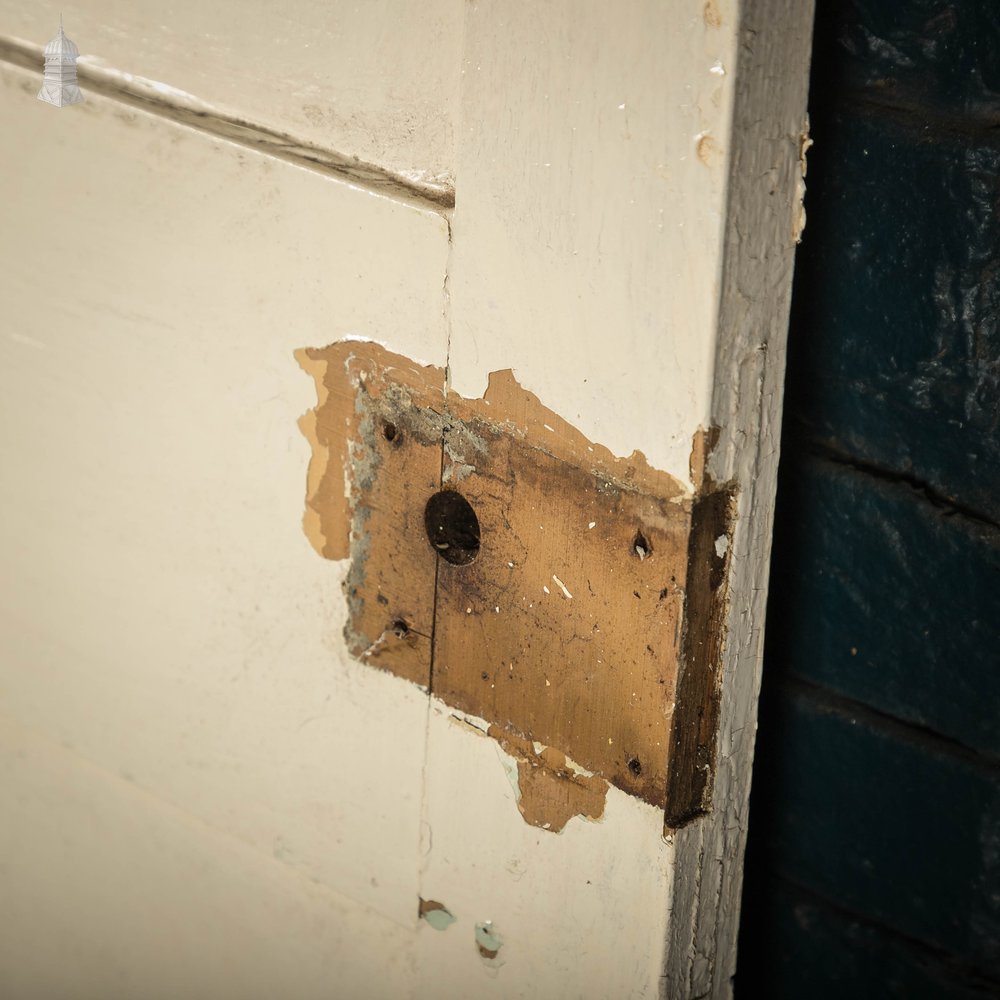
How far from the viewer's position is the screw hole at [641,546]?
87cm

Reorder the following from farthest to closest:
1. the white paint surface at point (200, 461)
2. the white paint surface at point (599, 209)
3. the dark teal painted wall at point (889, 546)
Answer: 1. the white paint surface at point (200, 461)
2. the dark teal painted wall at point (889, 546)
3. the white paint surface at point (599, 209)

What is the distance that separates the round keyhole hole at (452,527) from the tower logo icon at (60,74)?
0.49 metres

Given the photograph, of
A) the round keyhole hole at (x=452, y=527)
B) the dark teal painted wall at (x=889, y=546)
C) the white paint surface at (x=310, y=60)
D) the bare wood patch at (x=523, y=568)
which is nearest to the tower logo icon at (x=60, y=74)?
the white paint surface at (x=310, y=60)

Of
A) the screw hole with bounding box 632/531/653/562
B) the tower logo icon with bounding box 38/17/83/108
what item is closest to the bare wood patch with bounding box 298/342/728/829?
the screw hole with bounding box 632/531/653/562

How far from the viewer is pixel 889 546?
0.99m

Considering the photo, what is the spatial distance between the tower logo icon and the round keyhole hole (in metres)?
0.49

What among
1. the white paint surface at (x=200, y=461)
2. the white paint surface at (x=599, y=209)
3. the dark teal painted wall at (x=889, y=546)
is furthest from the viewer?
the white paint surface at (x=200, y=461)

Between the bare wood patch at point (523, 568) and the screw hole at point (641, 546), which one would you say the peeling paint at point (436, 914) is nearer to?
the bare wood patch at point (523, 568)

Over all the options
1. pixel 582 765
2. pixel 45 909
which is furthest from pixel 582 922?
pixel 45 909

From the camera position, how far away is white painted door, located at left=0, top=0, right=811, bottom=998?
830mm

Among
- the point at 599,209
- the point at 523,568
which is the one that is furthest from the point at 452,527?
the point at 599,209

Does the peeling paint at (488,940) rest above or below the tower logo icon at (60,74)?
below

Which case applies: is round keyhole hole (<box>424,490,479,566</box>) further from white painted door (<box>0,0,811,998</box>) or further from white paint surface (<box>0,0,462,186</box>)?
white paint surface (<box>0,0,462,186</box>)

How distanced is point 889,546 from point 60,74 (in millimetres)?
805
